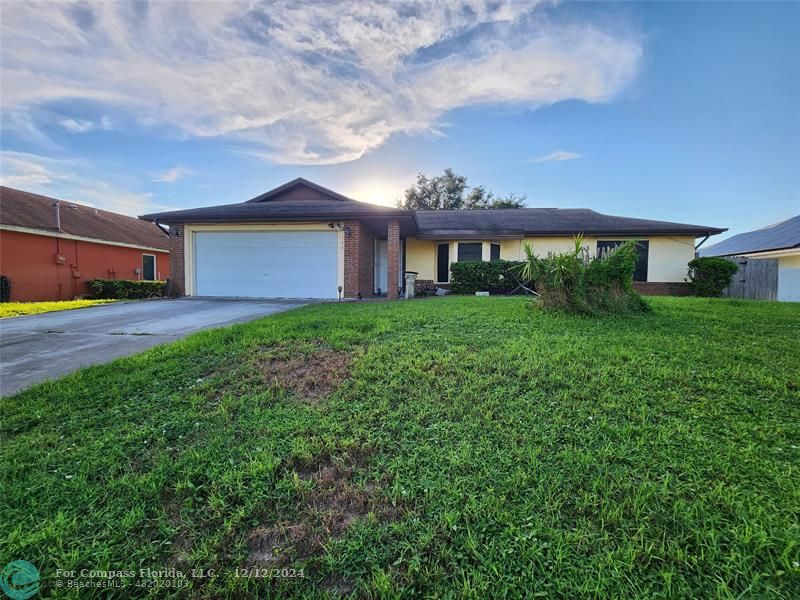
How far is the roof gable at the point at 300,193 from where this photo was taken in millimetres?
13961

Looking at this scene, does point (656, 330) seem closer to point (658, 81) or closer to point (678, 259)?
point (658, 81)

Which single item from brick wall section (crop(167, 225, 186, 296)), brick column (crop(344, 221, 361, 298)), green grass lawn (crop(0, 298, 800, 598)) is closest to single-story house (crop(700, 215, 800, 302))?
green grass lawn (crop(0, 298, 800, 598))

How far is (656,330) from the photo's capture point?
4.77m

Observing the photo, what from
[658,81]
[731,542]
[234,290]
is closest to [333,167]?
[234,290]

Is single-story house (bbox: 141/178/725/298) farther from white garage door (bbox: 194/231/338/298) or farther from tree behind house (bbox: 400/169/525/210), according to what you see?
tree behind house (bbox: 400/169/525/210)

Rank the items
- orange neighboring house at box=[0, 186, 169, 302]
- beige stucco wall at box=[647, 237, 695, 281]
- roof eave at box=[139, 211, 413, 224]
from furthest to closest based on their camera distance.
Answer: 1. beige stucco wall at box=[647, 237, 695, 281]
2. orange neighboring house at box=[0, 186, 169, 302]
3. roof eave at box=[139, 211, 413, 224]

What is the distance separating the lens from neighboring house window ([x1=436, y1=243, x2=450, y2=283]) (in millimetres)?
14062

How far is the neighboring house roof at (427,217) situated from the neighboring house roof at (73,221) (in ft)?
13.9

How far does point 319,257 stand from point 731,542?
34.1 feet

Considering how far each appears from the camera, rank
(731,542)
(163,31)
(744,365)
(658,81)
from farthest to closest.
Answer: (658,81), (163,31), (744,365), (731,542)

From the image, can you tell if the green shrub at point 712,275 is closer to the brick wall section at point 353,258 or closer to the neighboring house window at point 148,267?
the brick wall section at point 353,258

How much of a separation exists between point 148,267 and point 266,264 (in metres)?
12.5

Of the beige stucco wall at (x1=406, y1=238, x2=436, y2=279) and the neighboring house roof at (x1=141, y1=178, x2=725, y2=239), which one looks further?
the beige stucco wall at (x1=406, y1=238, x2=436, y2=279)

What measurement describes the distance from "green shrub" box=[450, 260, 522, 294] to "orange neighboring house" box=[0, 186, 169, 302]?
12151mm
